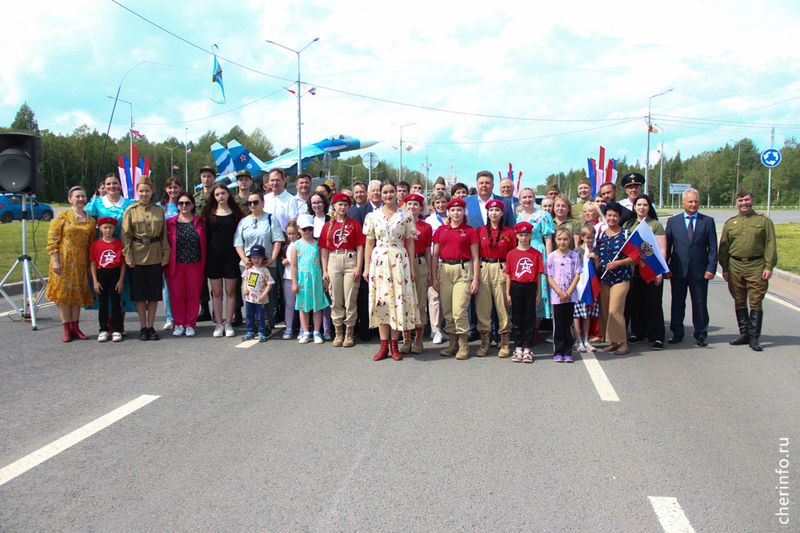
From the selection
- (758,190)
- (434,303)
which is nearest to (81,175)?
(434,303)

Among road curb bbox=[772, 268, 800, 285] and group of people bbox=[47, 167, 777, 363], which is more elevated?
group of people bbox=[47, 167, 777, 363]

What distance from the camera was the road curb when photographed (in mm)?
12656

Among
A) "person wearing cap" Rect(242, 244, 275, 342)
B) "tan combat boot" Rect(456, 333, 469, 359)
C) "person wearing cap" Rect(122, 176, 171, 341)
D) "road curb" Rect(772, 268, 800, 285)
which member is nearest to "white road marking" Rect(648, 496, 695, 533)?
"tan combat boot" Rect(456, 333, 469, 359)

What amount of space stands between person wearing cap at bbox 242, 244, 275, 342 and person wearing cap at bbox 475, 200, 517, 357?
9.32 ft

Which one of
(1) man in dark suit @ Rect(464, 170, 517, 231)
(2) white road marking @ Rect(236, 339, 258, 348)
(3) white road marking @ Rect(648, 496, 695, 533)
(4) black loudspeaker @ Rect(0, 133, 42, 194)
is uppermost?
(4) black loudspeaker @ Rect(0, 133, 42, 194)

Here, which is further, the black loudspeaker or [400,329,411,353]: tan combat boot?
the black loudspeaker

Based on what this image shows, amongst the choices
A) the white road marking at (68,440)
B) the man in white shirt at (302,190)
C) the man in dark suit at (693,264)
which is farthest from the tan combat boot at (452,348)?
the white road marking at (68,440)

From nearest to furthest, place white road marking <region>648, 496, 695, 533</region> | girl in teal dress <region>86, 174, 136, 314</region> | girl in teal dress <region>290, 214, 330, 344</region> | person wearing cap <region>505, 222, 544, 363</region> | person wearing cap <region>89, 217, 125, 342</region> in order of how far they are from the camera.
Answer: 1. white road marking <region>648, 496, 695, 533</region>
2. person wearing cap <region>505, 222, 544, 363</region>
3. person wearing cap <region>89, 217, 125, 342</region>
4. girl in teal dress <region>290, 214, 330, 344</region>
5. girl in teal dress <region>86, 174, 136, 314</region>

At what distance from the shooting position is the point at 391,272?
6.42 meters

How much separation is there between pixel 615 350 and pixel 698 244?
1836 millimetres

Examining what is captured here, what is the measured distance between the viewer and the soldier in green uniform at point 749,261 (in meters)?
6.81

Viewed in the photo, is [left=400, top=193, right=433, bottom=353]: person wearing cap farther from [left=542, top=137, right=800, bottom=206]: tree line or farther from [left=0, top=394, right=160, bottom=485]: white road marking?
[left=542, top=137, right=800, bottom=206]: tree line

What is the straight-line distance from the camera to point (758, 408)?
4.70 m

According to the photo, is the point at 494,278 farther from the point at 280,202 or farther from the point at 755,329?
the point at 280,202
